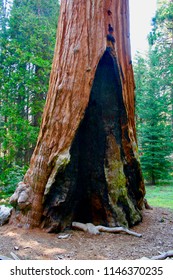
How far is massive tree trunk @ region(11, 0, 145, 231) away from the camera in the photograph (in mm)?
3428

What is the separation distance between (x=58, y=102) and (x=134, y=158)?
5.12ft

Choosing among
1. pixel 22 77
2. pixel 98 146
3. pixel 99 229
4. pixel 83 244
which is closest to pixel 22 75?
pixel 22 77

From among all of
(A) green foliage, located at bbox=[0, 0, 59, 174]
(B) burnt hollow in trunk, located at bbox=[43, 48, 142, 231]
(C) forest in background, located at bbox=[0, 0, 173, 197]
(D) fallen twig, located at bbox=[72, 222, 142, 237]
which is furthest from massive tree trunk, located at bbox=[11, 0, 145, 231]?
(A) green foliage, located at bbox=[0, 0, 59, 174]

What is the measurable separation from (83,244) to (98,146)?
153 centimetres

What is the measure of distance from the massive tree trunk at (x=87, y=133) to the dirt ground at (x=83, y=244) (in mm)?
261

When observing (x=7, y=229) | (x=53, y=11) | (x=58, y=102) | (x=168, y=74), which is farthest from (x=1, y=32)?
(x=168, y=74)

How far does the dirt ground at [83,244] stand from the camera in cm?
261

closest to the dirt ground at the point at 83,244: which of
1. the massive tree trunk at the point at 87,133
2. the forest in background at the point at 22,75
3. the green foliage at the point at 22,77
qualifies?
the massive tree trunk at the point at 87,133

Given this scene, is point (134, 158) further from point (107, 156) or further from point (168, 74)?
point (168, 74)

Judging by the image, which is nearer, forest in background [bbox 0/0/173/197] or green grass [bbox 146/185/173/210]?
green grass [bbox 146/185/173/210]

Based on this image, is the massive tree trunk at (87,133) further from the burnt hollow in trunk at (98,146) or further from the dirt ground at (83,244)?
the dirt ground at (83,244)

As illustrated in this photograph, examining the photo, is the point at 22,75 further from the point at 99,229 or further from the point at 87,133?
the point at 99,229

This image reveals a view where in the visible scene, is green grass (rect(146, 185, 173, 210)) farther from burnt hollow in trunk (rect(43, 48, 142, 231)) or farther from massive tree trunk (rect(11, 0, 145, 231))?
burnt hollow in trunk (rect(43, 48, 142, 231))
